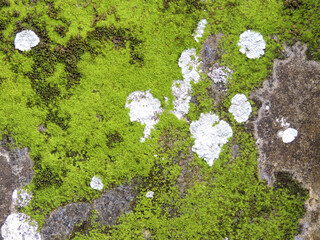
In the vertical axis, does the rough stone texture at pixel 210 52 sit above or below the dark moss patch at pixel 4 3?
below

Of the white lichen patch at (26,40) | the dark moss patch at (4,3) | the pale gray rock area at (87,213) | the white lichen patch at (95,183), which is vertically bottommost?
the pale gray rock area at (87,213)

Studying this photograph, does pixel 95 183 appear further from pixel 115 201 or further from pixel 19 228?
pixel 19 228

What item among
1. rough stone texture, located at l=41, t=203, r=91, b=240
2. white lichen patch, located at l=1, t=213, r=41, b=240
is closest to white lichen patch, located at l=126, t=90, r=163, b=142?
rough stone texture, located at l=41, t=203, r=91, b=240

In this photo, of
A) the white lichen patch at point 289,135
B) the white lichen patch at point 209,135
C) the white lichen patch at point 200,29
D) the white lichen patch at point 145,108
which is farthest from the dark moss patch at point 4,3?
the white lichen patch at point 289,135

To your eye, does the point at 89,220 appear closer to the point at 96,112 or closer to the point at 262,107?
the point at 96,112

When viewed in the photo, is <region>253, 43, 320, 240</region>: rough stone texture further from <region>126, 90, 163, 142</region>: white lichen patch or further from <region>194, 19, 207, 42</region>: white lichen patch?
<region>126, 90, 163, 142</region>: white lichen patch

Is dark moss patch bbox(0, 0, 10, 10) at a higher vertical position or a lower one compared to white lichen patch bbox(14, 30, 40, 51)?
higher

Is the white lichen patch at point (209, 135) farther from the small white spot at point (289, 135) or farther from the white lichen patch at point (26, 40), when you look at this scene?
the white lichen patch at point (26, 40)
